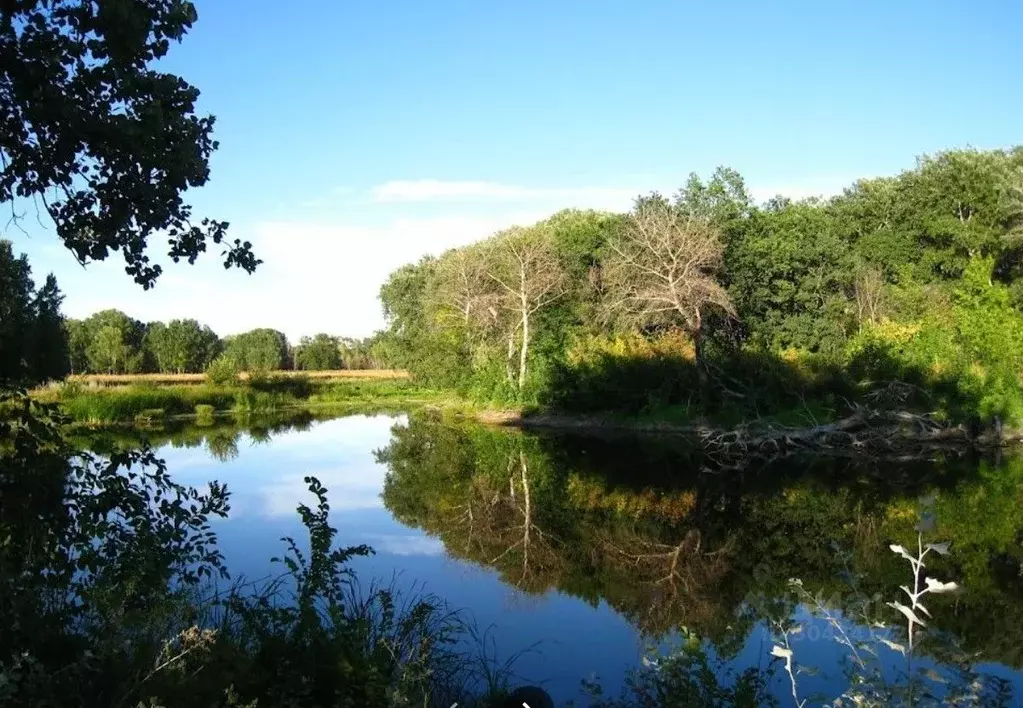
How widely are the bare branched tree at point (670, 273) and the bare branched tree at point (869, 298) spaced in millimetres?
9708

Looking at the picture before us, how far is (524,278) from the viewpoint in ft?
127

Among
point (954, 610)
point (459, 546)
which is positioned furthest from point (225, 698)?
point (459, 546)

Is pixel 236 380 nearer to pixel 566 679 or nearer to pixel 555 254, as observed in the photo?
pixel 555 254

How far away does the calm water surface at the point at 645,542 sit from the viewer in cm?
818

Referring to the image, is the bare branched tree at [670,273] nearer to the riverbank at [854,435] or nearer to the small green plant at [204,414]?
the riverbank at [854,435]

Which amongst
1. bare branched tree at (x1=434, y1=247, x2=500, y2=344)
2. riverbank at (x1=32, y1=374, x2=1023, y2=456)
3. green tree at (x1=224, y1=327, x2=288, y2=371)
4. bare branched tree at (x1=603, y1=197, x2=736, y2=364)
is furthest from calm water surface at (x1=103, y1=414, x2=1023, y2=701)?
green tree at (x1=224, y1=327, x2=288, y2=371)

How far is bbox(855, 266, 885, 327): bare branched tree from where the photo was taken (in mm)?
39594

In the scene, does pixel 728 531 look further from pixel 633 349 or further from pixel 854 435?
pixel 633 349

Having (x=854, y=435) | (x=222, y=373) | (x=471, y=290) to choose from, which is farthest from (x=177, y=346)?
(x=854, y=435)

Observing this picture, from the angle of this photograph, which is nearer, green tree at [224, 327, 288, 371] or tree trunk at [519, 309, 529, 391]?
tree trunk at [519, 309, 529, 391]

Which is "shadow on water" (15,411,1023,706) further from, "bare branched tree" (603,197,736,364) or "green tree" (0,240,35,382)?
"bare branched tree" (603,197,736,364)

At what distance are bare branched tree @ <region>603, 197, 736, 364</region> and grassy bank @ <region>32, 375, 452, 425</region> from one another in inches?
682

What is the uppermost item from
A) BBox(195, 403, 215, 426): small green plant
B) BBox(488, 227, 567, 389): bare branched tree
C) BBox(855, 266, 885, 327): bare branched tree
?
BBox(488, 227, 567, 389): bare branched tree

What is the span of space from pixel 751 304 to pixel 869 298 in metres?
6.34
